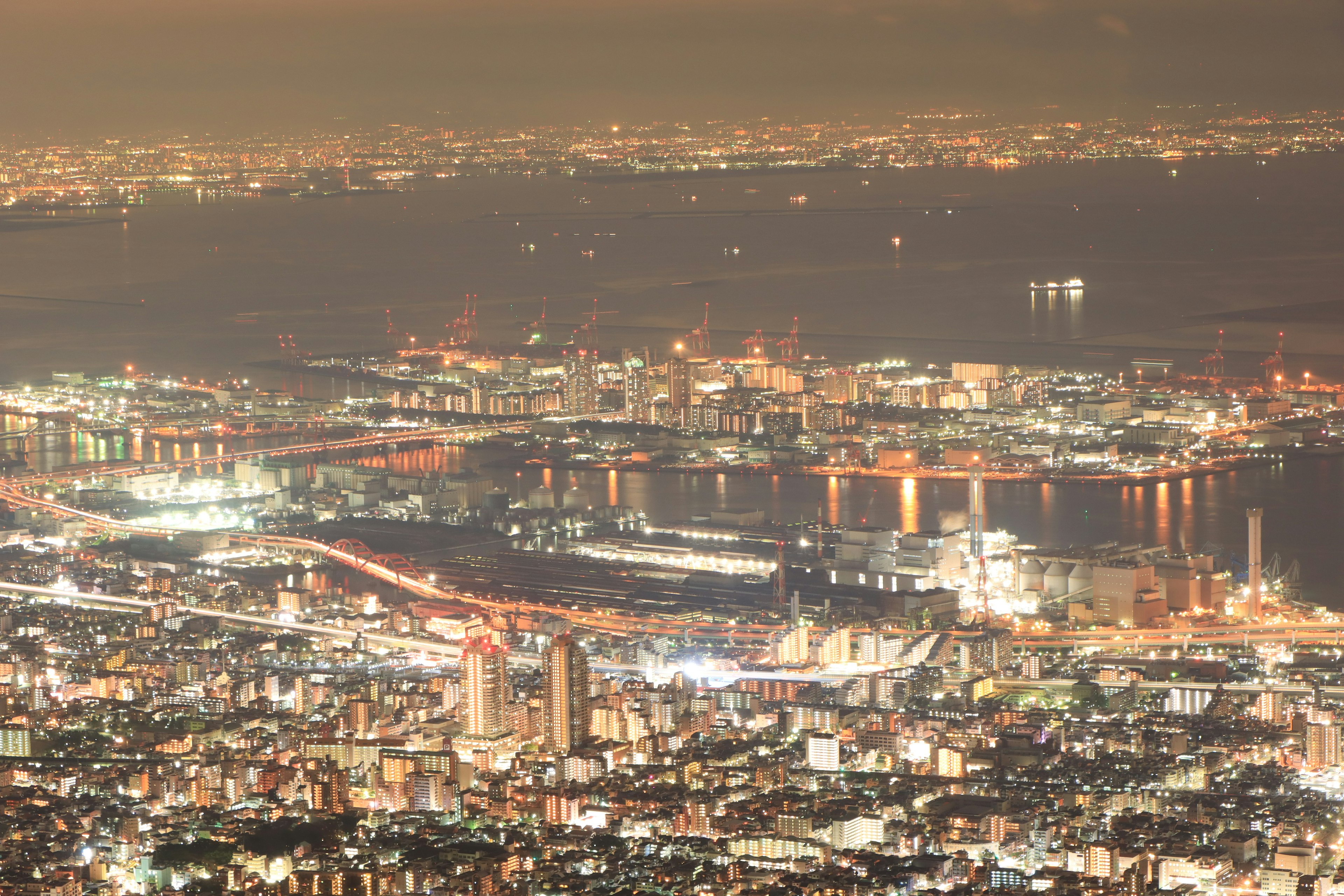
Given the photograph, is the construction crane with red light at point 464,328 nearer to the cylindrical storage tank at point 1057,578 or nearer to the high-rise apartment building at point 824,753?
the cylindrical storage tank at point 1057,578

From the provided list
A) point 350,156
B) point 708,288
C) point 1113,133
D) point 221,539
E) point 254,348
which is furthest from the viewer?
point 350,156

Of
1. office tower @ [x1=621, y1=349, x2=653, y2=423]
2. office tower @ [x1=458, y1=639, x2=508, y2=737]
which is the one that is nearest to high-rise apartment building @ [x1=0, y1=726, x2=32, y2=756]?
office tower @ [x1=458, y1=639, x2=508, y2=737]

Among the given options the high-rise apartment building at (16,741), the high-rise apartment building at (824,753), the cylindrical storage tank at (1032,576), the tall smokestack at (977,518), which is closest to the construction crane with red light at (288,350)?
the tall smokestack at (977,518)

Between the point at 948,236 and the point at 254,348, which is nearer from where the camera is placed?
the point at 254,348

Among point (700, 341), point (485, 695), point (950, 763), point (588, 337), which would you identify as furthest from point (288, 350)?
point (950, 763)

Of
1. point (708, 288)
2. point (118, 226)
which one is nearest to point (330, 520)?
point (708, 288)

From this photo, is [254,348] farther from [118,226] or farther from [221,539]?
[118,226]

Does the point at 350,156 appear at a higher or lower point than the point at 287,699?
higher
